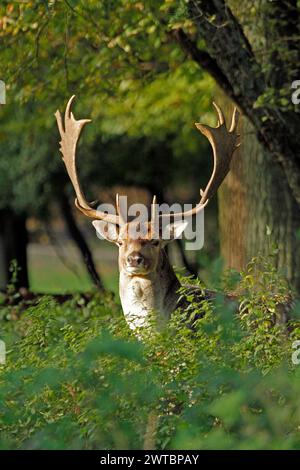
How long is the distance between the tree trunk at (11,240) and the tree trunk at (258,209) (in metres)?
9.46

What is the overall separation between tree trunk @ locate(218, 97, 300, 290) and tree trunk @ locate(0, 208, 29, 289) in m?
9.46

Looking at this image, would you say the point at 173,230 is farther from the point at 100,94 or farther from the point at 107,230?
the point at 100,94

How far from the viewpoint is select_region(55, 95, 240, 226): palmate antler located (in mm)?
9406

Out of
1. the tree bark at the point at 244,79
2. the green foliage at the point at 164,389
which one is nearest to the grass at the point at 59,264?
the tree bark at the point at 244,79

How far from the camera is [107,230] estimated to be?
9.30 m

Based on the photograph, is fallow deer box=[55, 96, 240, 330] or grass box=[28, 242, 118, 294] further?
grass box=[28, 242, 118, 294]

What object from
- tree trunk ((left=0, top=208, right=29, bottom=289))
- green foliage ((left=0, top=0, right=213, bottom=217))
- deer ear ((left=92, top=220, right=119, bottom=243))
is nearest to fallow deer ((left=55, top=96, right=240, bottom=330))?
deer ear ((left=92, top=220, right=119, bottom=243))

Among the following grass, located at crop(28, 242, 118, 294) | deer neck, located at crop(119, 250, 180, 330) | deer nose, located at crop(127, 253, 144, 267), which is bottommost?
grass, located at crop(28, 242, 118, 294)

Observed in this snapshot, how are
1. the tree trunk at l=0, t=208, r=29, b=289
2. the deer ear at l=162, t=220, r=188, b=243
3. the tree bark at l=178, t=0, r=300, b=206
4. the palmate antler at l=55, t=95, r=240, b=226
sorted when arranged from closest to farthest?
the deer ear at l=162, t=220, r=188, b=243, the palmate antler at l=55, t=95, r=240, b=226, the tree bark at l=178, t=0, r=300, b=206, the tree trunk at l=0, t=208, r=29, b=289

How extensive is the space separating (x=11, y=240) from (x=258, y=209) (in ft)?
35.3

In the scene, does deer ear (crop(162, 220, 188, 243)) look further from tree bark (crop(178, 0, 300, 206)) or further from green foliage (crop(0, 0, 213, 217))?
green foliage (crop(0, 0, 213, 217))

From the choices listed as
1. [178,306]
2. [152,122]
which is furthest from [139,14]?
[152,122]
